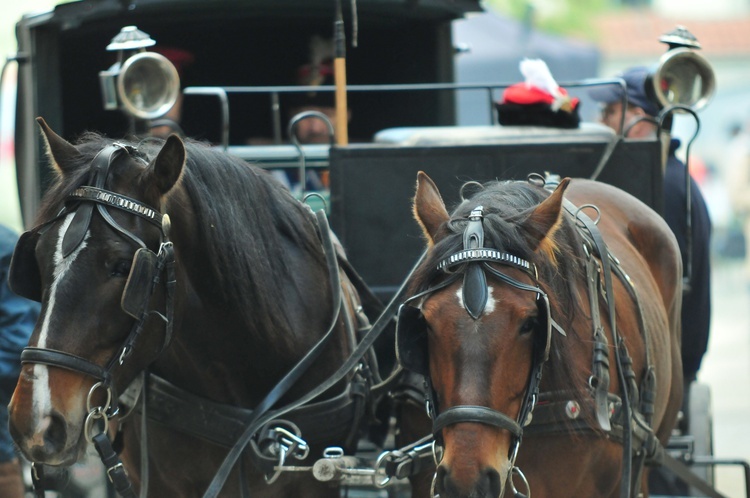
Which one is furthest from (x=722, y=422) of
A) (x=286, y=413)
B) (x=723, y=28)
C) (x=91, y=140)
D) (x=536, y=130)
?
(x=723, y=28)

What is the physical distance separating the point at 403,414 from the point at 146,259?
1.06m

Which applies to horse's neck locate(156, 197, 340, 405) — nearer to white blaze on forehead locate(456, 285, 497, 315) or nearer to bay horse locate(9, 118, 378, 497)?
bay horse locate(9, 118, 378, 497)

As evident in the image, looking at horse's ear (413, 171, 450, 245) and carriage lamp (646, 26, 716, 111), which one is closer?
horse's ear (413, 171, 450, 245)

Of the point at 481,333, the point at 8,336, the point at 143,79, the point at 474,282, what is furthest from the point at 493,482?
the point at 143,79

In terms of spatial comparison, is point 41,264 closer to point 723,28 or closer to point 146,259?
point 146,259

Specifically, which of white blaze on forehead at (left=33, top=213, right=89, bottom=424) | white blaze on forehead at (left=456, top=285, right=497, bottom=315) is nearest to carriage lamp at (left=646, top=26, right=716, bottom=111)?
white blaze on forehead at (left=456, top=285, right=497, bottom=315)

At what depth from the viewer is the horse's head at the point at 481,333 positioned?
2543 mm

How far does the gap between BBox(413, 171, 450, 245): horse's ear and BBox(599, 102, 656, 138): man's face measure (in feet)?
7.81

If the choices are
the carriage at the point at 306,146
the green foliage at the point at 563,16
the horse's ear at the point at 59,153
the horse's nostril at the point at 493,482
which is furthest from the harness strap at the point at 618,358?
the green foliage at the point at 563,16

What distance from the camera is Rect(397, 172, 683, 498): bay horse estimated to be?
102 inches

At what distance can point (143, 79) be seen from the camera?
4359 mm

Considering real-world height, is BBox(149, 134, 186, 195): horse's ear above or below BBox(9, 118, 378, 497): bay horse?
above

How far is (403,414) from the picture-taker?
3496mm

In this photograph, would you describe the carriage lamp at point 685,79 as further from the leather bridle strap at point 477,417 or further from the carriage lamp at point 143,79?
the leather bridle strap at point 477,417
